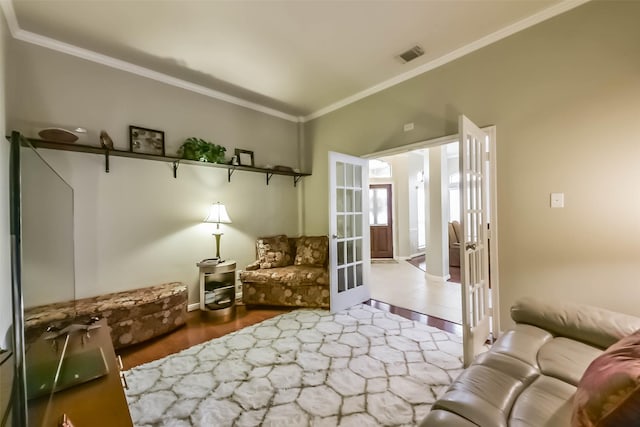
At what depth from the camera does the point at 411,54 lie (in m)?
2.78

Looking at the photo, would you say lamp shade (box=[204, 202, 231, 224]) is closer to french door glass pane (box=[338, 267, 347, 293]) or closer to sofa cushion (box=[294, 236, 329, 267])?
sofa cushion (box=[294, 236, 329, 267])

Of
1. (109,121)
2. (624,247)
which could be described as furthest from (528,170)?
(109,121)

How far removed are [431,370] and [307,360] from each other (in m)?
0.97

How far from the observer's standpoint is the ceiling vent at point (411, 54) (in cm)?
269

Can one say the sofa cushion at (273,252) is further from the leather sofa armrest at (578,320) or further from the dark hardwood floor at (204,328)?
the leather sofa armrest at (578,320)

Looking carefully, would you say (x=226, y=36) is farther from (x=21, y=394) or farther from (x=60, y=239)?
(x=21, y=394)

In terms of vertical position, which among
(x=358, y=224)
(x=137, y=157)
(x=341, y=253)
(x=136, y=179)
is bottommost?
(x=341, y=253)

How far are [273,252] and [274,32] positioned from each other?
8.63 ft

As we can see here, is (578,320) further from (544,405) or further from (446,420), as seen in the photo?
(446,420)

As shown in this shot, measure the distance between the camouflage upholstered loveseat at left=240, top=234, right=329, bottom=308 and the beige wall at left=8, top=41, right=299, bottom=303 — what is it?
0.39 meters

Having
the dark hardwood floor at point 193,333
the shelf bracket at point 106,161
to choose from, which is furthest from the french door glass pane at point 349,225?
the shelf bracket at point 106,161

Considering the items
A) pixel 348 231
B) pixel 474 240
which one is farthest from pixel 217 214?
pixel 474 240

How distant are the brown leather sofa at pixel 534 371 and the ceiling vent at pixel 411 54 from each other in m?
2.47

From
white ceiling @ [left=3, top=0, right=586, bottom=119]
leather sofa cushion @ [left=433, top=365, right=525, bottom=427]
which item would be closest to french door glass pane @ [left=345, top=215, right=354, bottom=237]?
white ceiling @ [left=3, top=0, right=586, bottom=119]
